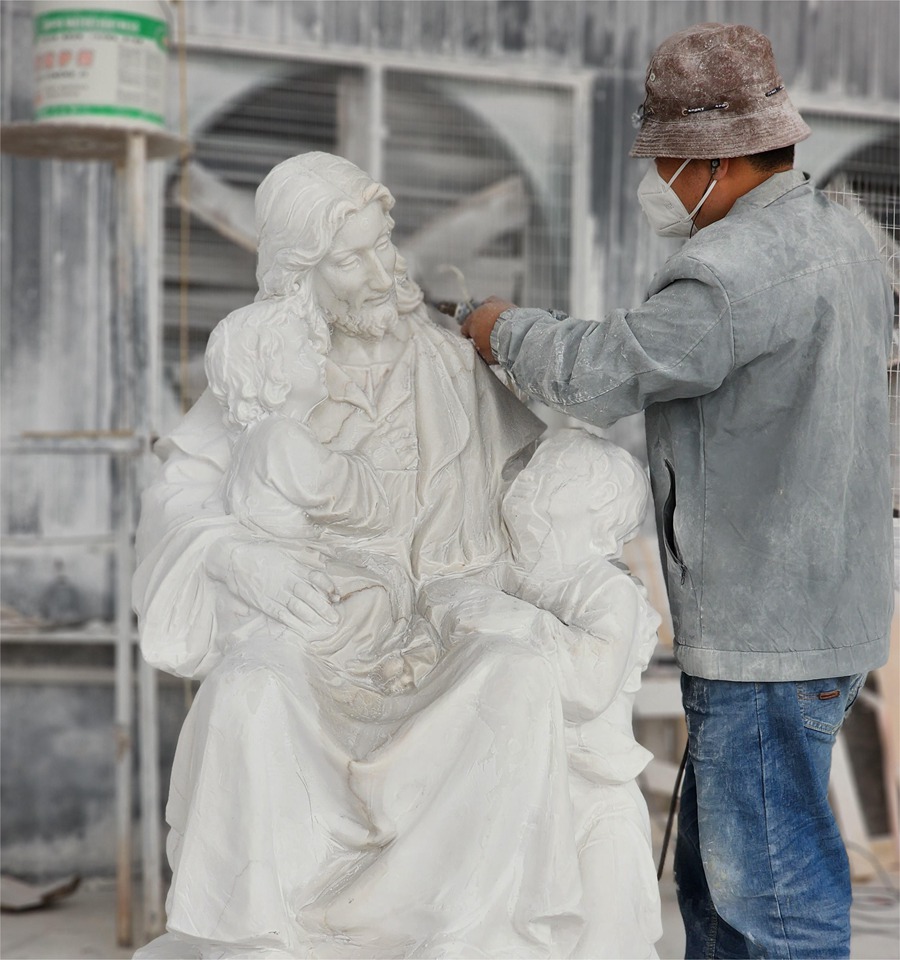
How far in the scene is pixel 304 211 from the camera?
3.09 metres

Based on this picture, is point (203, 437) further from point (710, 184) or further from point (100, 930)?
point (100, 930)

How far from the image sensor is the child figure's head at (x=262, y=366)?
3010 mm

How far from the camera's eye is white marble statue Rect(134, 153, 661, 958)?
260 centimetres

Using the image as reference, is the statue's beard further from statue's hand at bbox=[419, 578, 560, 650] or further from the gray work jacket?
statue's hand at bbox=[419, 578, 560, 650]

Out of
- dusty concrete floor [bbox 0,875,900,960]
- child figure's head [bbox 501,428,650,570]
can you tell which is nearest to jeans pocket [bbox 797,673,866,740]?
child figure's head [bbox 501,428,650,570]

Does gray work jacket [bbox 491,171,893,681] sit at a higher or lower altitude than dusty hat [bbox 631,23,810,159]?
lower

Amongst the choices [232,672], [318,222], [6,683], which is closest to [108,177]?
[6,683]

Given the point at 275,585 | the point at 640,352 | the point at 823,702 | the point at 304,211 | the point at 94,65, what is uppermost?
the point at 94,65

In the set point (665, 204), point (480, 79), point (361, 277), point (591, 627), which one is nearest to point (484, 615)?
point (591, 627)

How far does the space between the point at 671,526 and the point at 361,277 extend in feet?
2.76

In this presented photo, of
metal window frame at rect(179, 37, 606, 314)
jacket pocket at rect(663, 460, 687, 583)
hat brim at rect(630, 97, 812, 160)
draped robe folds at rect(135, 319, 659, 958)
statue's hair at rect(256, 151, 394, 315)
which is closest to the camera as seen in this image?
draped robe folds at rect(135, 319, 659, 958)

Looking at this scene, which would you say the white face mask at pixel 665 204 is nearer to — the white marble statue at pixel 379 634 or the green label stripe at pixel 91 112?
the white marble statue at pixel 379 634

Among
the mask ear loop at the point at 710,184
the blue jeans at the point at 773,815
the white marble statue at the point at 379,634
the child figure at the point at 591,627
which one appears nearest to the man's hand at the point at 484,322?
the white marble statue at the point at 379,634

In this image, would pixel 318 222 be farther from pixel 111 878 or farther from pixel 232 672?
pixel 111 878
